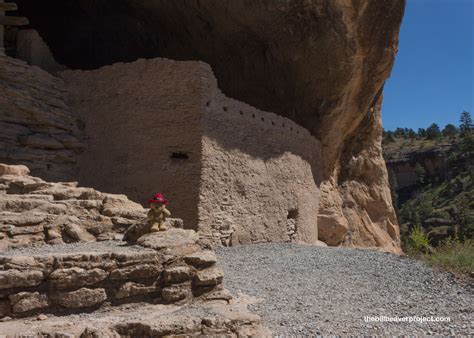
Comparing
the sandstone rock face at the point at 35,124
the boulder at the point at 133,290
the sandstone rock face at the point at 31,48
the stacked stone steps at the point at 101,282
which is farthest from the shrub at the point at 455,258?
the sandstone rock face at the point at 31,48

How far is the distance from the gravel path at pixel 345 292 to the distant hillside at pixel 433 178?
105ft

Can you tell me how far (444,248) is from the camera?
7.50 m

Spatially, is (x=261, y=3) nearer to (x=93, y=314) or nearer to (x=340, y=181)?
(x=340, y=181)

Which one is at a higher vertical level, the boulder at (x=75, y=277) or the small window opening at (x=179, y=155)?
the small window opening at (x=179, y=155)

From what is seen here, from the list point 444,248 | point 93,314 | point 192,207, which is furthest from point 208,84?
point 93,314

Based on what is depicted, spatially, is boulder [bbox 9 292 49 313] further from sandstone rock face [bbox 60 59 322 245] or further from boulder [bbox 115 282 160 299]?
sandstone rock face [bbox 60 59 322 245]

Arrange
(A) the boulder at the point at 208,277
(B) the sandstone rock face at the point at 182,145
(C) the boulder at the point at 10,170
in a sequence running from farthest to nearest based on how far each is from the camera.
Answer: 1. (B) the sandstone rock face at the point at 182,145
2. (C) the boulder at the point at 10,170
3. (A) the boulder at the point at 208,277

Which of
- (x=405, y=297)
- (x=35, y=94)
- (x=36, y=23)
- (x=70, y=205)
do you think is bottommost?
(x=405, y=297)

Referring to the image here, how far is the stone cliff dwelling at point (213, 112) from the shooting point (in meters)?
9.01

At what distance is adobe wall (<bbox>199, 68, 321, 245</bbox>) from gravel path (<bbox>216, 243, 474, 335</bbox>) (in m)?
1.47

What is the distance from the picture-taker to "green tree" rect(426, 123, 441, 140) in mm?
59781

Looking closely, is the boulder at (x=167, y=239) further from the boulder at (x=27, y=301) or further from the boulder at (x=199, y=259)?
the boulder at (x=27, y=301)

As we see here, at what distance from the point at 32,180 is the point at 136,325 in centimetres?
390

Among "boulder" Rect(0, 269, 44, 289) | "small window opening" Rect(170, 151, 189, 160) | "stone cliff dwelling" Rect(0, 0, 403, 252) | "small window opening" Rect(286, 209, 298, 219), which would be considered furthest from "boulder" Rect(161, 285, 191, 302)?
"small window opening" Rect(286, 209, 298, 219)
